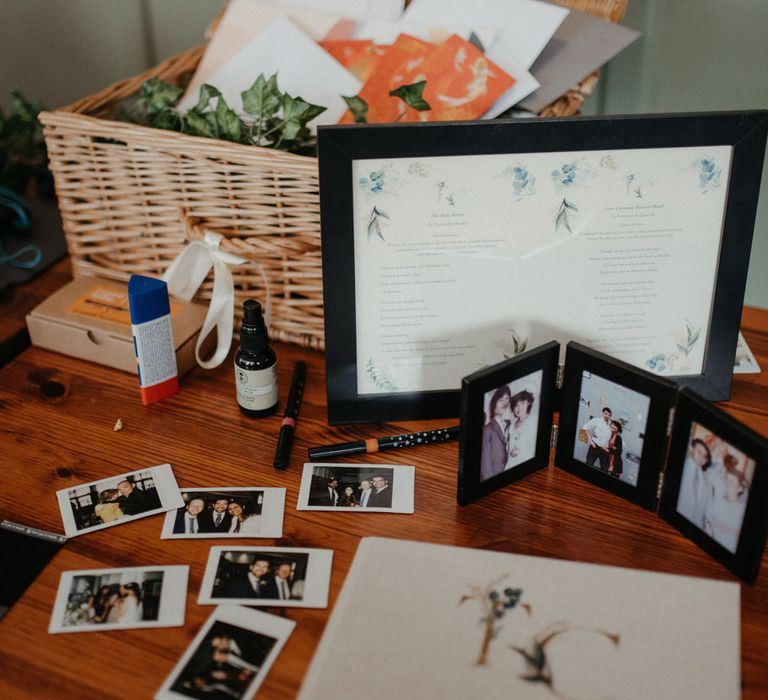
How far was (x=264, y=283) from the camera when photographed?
3.19 feet

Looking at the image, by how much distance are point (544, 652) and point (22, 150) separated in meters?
1.01

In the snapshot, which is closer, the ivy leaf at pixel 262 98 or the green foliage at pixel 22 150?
the ivy leaf at pixel 262 98

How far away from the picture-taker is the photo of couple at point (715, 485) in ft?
2.23

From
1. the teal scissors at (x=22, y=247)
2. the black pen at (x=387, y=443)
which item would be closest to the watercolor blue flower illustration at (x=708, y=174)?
the black pen at (x=387, y=443)

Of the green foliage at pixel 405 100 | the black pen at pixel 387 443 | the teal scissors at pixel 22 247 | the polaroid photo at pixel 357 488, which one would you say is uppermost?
the green foliage at pixel 405 100

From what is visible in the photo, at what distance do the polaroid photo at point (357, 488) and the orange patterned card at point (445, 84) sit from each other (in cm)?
42

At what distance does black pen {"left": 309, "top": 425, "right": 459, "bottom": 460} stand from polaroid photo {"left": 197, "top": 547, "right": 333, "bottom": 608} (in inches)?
5.1

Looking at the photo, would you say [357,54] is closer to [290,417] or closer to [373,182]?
[373,182]

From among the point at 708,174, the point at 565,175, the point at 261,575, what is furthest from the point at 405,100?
the point at 261,575

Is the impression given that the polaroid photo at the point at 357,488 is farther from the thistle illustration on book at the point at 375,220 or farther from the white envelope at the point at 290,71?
the white envelope at the point at 290,71

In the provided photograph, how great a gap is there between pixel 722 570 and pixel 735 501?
0.07 meters

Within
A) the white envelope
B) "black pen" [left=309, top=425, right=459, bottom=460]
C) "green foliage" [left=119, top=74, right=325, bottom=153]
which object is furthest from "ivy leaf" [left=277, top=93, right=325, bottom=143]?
"black pen" [left=309, top=425, right=459, bottom=460]

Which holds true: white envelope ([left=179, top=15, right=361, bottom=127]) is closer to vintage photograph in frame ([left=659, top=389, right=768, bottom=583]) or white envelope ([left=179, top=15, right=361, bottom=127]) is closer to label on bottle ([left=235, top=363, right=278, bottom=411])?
label on bottle ([left=235, top=363, right=278, bottom=411])

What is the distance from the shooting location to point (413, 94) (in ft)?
3.07
